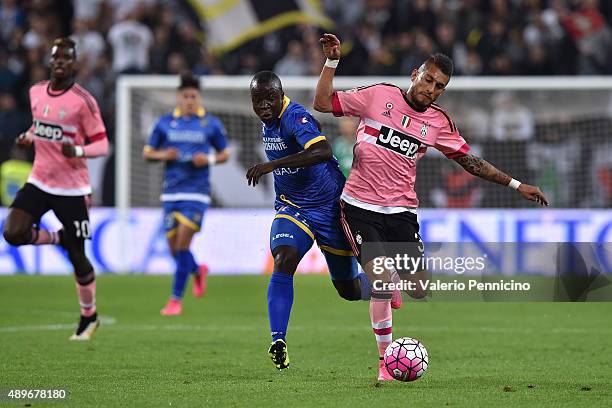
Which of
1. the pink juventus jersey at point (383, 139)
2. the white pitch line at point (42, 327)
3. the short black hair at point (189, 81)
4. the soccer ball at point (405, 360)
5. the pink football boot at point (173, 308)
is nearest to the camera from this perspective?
the soccer ball at point (405, 360)

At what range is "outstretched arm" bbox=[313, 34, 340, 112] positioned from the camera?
8742 millimetres

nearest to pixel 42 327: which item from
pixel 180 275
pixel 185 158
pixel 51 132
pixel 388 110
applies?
pixel 180 275

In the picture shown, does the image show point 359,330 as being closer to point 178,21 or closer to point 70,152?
point 70,152

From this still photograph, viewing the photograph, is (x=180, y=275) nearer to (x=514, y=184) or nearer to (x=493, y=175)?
(x=493, y=175)

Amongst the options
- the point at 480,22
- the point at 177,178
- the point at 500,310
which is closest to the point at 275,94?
the point at 177,178

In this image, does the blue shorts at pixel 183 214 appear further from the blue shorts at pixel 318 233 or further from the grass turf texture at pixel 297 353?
the blue shorts at pixel 318 233

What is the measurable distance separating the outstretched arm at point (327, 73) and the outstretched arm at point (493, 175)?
111 centimetres

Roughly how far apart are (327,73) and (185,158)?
6156 mm

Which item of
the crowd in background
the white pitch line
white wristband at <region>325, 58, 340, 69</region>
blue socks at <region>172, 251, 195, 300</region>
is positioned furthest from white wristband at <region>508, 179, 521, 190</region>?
the crowd in background

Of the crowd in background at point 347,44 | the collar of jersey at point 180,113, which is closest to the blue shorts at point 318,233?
the collar of jersey at point 180,113

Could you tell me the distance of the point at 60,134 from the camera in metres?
11.4

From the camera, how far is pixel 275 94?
29.8ft

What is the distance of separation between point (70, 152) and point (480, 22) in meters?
12.8

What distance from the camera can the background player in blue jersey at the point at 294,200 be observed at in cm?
894
